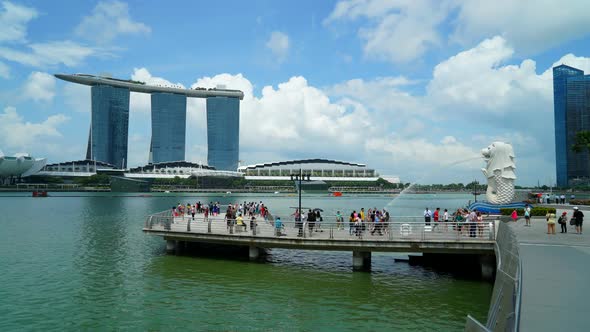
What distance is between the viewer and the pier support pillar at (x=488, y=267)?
2050 centimetres

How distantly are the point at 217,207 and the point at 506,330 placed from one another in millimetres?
32216

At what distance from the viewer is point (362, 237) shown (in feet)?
71.5

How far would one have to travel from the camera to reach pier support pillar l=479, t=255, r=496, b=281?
807 inches

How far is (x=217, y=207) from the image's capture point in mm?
37062

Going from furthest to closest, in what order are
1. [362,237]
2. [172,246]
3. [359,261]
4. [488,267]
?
[172,246]
[359,261]
[362,237]
[488,267]

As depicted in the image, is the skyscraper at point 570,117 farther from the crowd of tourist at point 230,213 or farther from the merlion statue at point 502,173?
the crowd of tourist at point 230,213

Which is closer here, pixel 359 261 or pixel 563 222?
pixel 563 222

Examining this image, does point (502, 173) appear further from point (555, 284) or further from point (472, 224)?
point (555, 284)

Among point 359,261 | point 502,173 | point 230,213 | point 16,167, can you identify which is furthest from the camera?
point 16,167

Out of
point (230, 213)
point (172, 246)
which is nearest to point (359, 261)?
point (230, 213)

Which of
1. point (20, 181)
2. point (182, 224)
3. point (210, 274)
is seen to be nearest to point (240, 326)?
point (210, 274)

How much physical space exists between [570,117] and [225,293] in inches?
7891

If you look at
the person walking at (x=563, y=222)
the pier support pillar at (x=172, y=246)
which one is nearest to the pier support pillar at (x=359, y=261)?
the person walking at (x=563, y=222)

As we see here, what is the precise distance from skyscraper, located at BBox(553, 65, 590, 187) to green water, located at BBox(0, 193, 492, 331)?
185m
